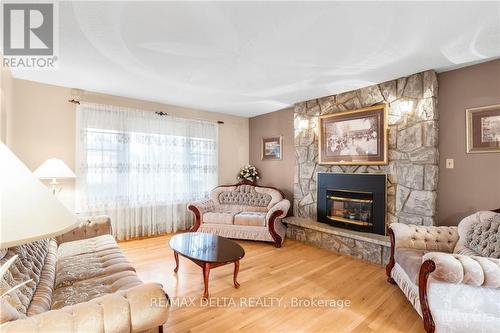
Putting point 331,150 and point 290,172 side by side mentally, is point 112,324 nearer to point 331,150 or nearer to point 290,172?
point 331,150

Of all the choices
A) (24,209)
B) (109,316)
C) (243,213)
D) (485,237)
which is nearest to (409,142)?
(485,237)

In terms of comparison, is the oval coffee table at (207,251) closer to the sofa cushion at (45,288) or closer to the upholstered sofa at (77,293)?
the upholstered sofa at (77,293)

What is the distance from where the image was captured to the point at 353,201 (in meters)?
3.62

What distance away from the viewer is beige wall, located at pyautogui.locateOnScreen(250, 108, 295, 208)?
480cm

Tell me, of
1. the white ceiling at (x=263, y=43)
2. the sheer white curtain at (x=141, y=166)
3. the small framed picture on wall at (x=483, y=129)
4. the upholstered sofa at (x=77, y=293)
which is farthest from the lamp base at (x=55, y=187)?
the small framed picture on wall at (x=483, y=129)

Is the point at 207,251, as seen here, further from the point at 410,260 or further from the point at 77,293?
the point at 410,260

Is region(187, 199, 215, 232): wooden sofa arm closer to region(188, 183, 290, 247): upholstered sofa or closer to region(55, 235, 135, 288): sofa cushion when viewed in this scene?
region(188, 183, 290, 247): upholstered sofa

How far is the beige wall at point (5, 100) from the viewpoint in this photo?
8.32ft

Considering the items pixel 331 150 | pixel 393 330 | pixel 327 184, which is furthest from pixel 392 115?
pixel 393 330

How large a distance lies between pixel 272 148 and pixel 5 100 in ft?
13.7

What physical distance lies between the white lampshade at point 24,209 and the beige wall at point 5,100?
2.87 meters

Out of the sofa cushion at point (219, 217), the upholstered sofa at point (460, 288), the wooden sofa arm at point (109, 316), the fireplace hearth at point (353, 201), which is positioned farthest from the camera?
the sofa cushion at point (219, 217)

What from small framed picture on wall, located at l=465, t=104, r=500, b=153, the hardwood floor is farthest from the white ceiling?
the hardwood floor

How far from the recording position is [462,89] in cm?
280
